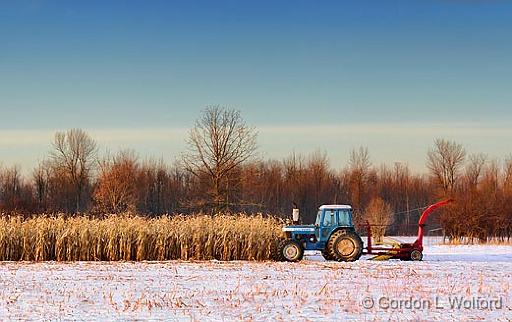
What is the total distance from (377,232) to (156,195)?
114 feet

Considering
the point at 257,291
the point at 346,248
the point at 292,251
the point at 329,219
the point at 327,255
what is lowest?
the point at 257,291

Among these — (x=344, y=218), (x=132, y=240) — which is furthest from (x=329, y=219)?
(x=132, y=240)

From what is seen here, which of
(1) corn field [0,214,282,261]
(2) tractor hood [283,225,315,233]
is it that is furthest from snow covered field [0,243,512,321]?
(1) corn field [0,214,282,261]

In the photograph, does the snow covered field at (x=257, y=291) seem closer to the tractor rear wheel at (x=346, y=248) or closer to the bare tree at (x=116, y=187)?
the tractor rear wheel at (x=346, y=248)

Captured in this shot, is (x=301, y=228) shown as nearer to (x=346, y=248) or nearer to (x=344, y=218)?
(x=344, y=218)

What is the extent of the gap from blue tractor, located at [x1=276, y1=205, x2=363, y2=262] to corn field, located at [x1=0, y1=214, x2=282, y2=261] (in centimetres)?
140

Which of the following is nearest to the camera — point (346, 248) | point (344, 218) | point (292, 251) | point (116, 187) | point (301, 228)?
point (346, 248)

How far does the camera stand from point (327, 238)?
2359cm

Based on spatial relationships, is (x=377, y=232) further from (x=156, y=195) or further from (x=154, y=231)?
(x=156, y=195)

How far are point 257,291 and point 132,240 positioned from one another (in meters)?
10.9

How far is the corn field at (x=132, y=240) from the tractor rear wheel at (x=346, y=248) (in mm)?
2630

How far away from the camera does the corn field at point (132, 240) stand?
24516 mm

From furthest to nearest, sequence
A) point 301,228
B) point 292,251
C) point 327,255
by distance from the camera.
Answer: point 301,228 → point 292,251 → point 327,255

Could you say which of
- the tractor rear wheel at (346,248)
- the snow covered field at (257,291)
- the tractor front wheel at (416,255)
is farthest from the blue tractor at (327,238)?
the tractor front wheel at (416,255)
